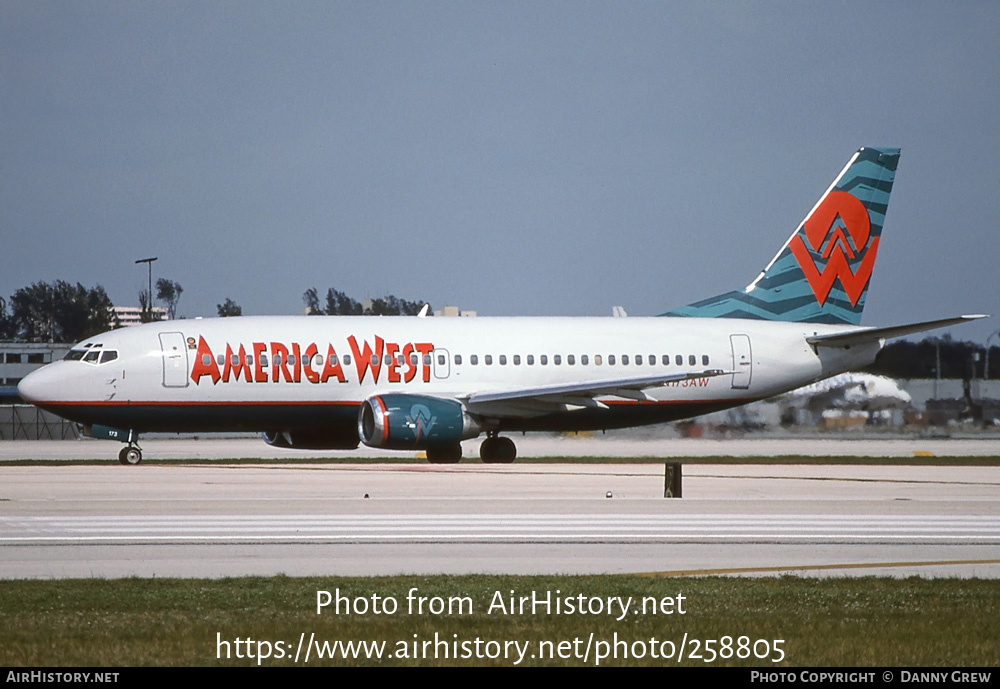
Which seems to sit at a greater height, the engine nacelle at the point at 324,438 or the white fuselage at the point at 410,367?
the white fuselage at the point at 410,367

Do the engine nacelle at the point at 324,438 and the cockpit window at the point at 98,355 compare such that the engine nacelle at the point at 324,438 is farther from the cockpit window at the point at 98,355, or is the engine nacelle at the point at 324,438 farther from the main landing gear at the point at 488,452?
the cockpit window at the point at 98,355

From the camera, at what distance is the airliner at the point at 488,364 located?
125 feet

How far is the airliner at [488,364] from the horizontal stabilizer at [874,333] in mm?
75

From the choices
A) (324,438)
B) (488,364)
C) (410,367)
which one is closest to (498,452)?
(488,364)

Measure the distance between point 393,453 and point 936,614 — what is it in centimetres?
3513

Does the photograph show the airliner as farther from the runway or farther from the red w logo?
the runway

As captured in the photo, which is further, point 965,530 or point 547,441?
point 547,441

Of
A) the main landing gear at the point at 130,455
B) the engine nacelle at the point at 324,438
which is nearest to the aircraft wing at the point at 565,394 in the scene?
the engine nacelle at the point at 324,438

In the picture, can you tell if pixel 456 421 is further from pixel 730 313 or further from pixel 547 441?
pixel 547 441

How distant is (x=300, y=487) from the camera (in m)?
28.7

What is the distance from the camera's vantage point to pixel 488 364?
136ft

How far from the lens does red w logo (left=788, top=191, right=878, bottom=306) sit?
46406mm

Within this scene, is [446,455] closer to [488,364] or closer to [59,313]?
[488,364]
